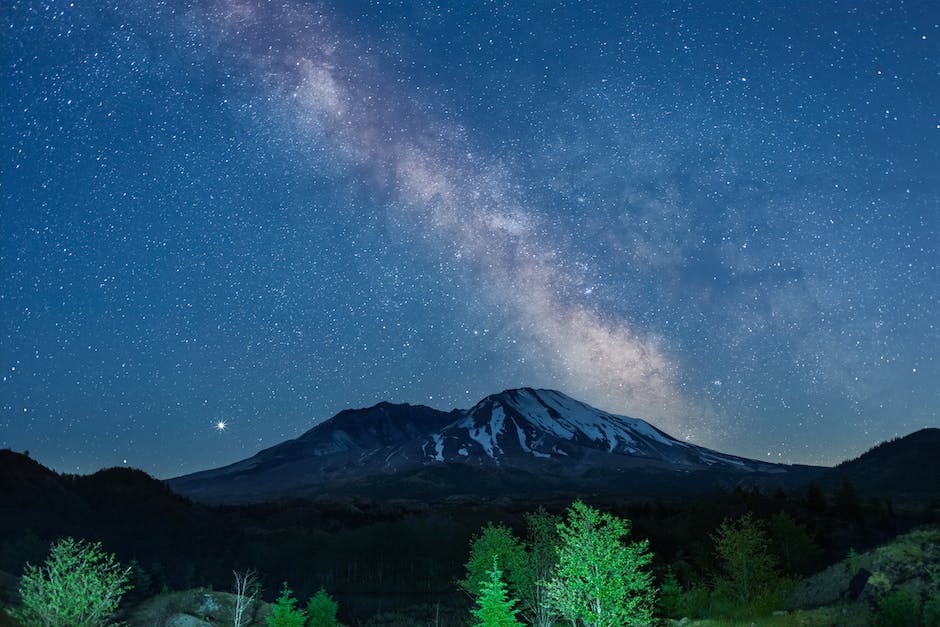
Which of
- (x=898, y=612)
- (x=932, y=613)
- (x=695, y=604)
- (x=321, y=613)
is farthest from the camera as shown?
(x=321, y=613)

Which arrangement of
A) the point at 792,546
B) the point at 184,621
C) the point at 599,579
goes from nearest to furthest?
the point at 599,579 → the point at 184,621 → the point at 792,546

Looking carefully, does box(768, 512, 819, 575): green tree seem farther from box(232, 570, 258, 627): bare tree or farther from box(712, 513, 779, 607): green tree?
box(232, 570, 258, 627): bare tree

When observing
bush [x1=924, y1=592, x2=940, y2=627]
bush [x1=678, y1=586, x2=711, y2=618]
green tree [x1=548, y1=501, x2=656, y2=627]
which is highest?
green tree [x1=548, y1=501, x2=656, y2=627]

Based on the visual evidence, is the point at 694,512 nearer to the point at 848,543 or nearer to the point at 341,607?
the point at 848,543

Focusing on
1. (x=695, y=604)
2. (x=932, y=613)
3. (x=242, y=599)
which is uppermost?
(x=242, y=599)

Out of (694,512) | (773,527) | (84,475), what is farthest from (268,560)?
(773,527)

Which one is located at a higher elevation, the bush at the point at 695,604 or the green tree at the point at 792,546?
the green tree at the point at 792,546

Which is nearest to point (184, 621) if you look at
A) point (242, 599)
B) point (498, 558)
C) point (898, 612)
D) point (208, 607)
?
point (208, 607)

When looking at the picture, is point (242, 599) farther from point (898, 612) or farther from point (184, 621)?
point (898, 612)

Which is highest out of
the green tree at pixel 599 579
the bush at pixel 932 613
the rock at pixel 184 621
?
the green tree at pixel 599 579

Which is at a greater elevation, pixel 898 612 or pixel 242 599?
pixel 242 599

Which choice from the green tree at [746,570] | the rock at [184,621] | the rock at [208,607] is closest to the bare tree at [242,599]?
the rock at [208,607]

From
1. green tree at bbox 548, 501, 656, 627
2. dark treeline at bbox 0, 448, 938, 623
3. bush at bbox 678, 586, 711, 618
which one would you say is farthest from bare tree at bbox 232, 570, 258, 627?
bush at bbox 678, 586, 711, 618

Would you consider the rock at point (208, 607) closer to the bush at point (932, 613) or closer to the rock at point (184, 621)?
the rock at point (184, 621)
